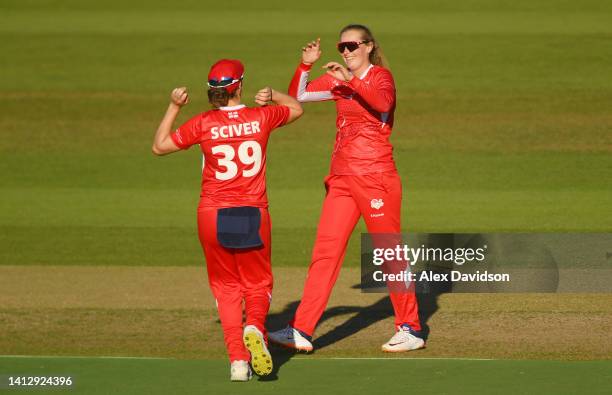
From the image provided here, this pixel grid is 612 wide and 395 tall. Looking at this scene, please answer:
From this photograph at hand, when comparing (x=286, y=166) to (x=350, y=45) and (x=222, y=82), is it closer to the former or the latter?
(x=350, y=45)

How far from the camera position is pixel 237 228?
22.4 ft

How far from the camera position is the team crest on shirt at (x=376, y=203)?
24.9ft

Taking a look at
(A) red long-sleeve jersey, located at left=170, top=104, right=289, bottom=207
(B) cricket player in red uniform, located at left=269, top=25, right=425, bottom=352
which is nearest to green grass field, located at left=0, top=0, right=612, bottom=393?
(B) cricket player in red uniform, located at left=269, top=25, right=425, bottom=352

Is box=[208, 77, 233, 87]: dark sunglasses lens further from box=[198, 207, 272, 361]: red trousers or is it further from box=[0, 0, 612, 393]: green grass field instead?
box=[0, 0, 612, 393]: green grass field

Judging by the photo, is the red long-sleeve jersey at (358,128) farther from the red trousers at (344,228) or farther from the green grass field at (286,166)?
the green grass field at (286,166)

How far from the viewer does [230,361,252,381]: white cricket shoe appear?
6797 millimetres

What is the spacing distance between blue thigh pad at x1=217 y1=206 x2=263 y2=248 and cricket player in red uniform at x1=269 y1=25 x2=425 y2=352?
84cm

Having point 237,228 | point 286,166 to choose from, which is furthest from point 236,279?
point 286,166

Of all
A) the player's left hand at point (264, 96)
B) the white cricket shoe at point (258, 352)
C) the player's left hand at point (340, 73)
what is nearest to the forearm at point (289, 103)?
the player's left hand at point (264, 96)

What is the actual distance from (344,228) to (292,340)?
81 cm

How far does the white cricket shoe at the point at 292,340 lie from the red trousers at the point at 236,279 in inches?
23.0

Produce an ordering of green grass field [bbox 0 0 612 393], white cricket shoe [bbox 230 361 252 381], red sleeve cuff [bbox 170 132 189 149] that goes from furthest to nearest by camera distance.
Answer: green grass field [bbox 0 0 612 393]
red sleeve cuff [bbox 170 132 189 149]
white cricket shoe [bbox 230 361 252 381]

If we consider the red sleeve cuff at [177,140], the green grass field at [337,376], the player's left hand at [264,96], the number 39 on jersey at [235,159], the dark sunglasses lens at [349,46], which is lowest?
the green grass field at [337,376]

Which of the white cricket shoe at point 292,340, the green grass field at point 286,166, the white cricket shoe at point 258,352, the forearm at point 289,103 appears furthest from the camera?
the green grass field at point 286,166
